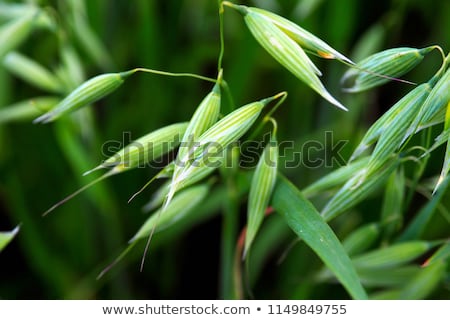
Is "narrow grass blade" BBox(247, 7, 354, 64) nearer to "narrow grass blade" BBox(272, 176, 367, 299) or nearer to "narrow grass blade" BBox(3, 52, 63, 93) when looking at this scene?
"narrow grass blade" BBox(272, 176, 367, 299)

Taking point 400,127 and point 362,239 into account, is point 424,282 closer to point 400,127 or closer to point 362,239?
point 362,239

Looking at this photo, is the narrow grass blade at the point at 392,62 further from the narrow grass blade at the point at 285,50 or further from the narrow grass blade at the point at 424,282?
the narrow grass blade at the point at 424,282

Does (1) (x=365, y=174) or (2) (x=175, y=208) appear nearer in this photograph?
(1) (x=365, y=174)

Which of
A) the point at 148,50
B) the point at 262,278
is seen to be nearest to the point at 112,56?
the point at 148,50

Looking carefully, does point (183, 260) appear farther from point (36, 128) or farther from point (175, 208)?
point (175, 208)

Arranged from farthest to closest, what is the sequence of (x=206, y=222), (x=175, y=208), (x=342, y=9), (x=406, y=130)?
(x=206, y=222) < (x=342, y=9) < (x=175, y=208) < (x=406, y=130)

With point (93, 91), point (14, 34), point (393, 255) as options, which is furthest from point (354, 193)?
point (14, 34)
